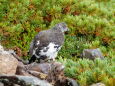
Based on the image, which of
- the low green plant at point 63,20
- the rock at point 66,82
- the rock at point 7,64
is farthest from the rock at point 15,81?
the low green plant at point 63,20

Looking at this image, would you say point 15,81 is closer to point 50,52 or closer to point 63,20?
point 50,52

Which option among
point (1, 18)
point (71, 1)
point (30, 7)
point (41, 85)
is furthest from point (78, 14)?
point (41, 85)

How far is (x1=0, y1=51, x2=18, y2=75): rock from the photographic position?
22.9 ft

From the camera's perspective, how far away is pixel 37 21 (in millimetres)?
13680

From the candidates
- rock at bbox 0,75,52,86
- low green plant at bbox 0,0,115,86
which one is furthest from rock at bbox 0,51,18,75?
low green plant at bbox 0,0,115,86

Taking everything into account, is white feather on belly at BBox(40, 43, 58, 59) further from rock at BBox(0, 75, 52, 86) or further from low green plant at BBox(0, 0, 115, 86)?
low green plant at BBox(0, 0, 115, 86)

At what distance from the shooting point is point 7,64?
707cm

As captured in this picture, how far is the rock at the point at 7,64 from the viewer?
6.97 metres

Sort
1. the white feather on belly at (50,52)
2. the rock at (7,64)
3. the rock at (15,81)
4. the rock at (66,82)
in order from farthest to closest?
the white feather on belly at (50,52) → the rock at (66,82) → the rock at (7,64) → the rock at (15,81)

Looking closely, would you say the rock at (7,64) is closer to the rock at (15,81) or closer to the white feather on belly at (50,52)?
the rock at (15,81)

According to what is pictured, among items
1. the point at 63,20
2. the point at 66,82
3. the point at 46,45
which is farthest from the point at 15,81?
the point at 63,20

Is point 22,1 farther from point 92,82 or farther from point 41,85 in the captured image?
point 41,85

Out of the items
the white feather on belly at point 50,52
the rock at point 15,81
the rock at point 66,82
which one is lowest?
the rock at point 66,82

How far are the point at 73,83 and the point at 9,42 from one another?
206 inches
